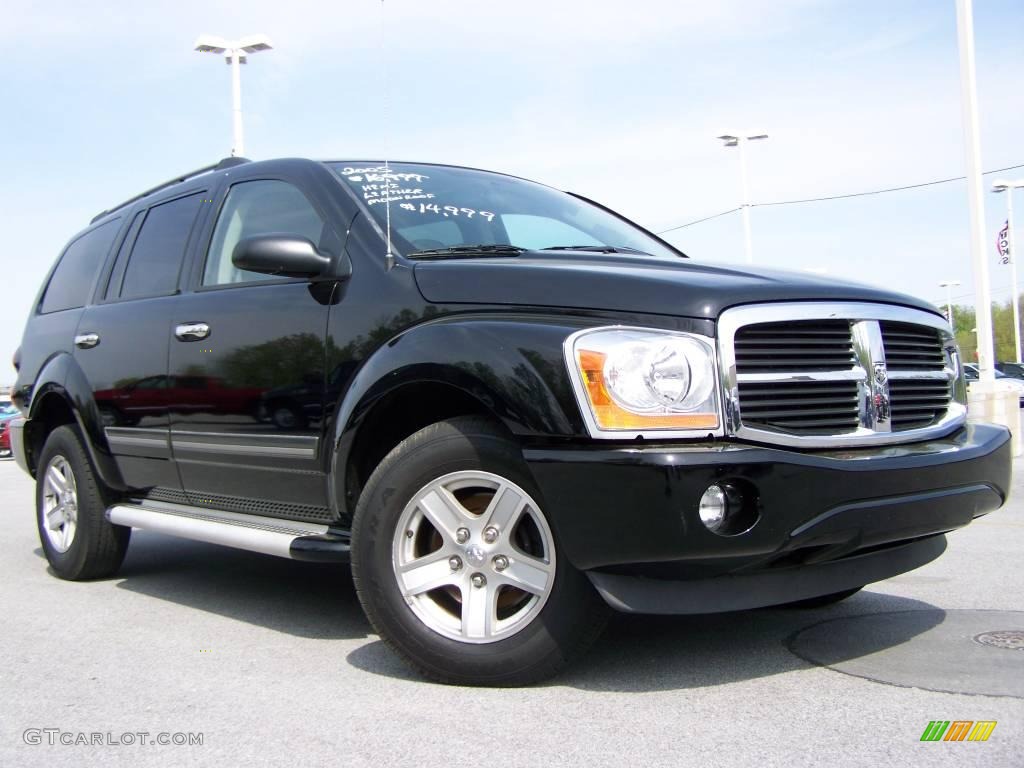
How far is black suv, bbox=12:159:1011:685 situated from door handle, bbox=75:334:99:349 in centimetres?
87

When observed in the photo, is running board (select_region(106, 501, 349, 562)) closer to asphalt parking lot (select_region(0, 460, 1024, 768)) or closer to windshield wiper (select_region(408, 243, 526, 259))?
asphalt parking lot (select_region(0, 460, 1024, 768))

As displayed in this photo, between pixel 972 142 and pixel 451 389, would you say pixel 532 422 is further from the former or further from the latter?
pixel 972 142

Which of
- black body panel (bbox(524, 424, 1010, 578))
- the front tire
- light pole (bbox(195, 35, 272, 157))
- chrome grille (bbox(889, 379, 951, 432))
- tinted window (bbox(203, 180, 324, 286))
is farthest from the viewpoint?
light pole (bbox(195, 35, 272, 157))

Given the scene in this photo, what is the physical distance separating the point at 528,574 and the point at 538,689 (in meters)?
0.37

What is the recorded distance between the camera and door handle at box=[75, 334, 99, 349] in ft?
17.7

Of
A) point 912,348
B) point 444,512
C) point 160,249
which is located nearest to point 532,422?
point 444,512

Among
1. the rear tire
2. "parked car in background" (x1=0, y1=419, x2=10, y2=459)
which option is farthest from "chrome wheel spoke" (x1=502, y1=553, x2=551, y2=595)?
"parked car in background" (x1=0, y1=419, x2=10, y2=459)

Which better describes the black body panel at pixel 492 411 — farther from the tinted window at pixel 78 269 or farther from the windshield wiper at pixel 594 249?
the tinted window at pixel 78 269

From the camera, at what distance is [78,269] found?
615cm

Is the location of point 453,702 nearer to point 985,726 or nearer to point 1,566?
point 985,726

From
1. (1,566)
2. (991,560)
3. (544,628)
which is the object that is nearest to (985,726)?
(544,628)

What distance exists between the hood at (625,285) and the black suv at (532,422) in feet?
0.03

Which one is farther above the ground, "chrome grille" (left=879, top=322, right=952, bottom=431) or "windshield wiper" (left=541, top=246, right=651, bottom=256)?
"windshield wiper" (left=541, top=246, right=651, bottom=256)

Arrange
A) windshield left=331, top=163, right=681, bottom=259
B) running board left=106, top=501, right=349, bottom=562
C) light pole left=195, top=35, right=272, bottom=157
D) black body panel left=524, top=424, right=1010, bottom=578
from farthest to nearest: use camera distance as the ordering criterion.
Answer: light pole left=195, top=35, right=272, bottom=157
windshield left=331, top=163, right=681, bottom=259
running board left=106, top=501, right=349, bottom=562
black body panel left=524, top=424, right=1010, bottom=578
